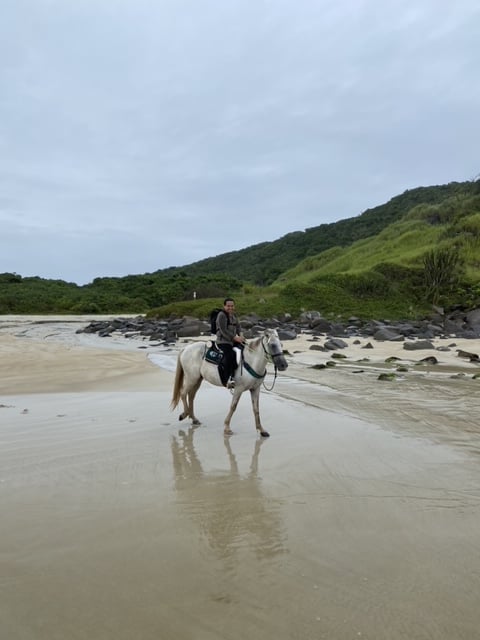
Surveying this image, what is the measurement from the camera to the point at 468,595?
3.21m

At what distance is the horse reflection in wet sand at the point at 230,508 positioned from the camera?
13.1 ft

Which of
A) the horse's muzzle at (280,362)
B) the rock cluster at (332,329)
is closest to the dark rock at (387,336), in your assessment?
the rock cluster at (332,329)

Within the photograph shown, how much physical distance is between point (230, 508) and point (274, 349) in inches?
136

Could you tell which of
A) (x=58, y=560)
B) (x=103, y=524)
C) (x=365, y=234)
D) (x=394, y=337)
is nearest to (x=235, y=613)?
(x=58, y=560)

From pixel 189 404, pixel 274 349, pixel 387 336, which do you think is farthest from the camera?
pixel 387 336

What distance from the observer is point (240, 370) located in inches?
326

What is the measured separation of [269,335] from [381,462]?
2.81 m

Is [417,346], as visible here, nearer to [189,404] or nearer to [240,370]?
[240,370]

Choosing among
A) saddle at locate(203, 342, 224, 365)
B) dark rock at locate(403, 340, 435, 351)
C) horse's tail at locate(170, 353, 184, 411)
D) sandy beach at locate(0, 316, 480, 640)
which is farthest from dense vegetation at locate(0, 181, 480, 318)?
sandy beach at locate(0, 316, 480, 640)

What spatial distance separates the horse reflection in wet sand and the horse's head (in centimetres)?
166

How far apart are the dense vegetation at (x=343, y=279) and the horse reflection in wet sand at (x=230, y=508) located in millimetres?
32611

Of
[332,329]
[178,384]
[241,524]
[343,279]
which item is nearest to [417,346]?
[332,329]

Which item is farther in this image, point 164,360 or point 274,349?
point 164,360

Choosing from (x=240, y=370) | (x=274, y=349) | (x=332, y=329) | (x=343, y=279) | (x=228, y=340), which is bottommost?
(x=332, y=329)
